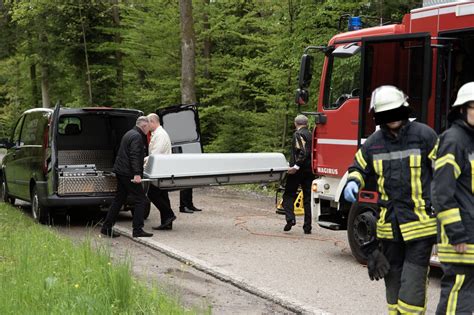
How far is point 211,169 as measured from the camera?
11172mm

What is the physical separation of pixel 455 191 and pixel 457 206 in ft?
0.38

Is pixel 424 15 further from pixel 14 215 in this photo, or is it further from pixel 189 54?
pixel 189 54

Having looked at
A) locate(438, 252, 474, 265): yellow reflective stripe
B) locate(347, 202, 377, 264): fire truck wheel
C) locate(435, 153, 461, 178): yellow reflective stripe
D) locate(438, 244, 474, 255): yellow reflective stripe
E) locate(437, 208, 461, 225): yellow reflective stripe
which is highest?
locate(435, 153, 461, 178): yellow reflective stripe

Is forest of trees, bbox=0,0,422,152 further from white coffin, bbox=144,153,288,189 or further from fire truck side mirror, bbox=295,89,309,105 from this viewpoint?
fire truck side mirror, bbox=295,89,309,105

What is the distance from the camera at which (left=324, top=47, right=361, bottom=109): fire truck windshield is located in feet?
29.2

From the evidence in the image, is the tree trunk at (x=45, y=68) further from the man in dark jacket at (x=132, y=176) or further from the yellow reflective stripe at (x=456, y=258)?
the yellow reflective stripe at (x=456, y=258)

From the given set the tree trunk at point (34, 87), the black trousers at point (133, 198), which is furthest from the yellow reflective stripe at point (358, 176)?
the tree trunk at point (34, 87)

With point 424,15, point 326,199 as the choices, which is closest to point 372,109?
point 424,15

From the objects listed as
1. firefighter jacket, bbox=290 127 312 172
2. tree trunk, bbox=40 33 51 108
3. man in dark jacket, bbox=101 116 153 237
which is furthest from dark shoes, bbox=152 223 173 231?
tree trunk, bbox=40 33 51 108

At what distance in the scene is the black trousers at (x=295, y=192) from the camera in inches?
426

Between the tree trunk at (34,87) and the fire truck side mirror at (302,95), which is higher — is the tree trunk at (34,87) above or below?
below

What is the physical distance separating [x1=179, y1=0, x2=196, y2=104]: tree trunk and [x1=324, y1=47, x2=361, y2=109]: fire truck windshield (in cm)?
1142

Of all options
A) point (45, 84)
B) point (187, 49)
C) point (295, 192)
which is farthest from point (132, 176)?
point (45, 84)

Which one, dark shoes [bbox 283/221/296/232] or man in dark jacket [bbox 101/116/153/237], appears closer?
man in dark jacket [bbox 101/116/153/237]
